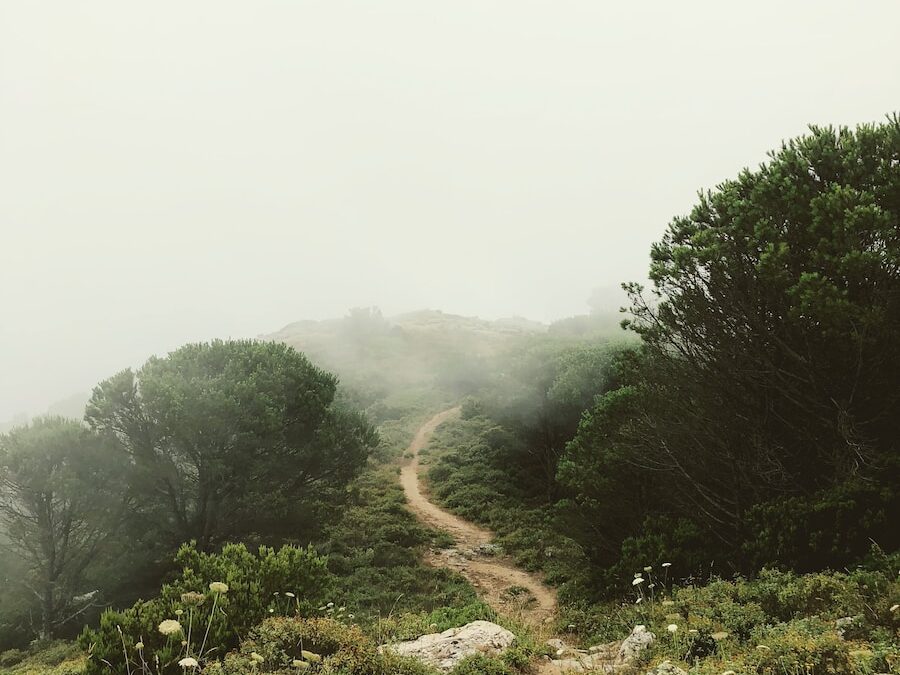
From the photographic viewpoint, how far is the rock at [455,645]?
8242 millimetres

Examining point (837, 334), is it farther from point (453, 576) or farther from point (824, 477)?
point (453, 576)

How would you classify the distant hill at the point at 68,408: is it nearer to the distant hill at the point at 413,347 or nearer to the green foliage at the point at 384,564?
the distant hill at the point at 413,347

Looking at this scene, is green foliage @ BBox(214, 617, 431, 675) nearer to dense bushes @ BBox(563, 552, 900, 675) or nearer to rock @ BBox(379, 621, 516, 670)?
rock @ BBox(379, 621, 516, 670)

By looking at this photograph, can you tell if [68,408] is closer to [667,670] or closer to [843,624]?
[667,670]

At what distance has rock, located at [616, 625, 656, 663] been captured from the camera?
303 inches

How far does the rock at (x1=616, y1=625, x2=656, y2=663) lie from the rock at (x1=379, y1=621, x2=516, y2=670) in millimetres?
2018

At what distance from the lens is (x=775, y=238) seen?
37.3 feet

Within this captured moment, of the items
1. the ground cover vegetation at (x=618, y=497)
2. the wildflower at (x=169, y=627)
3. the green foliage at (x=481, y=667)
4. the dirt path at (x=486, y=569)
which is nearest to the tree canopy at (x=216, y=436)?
the ground cover vegetation at (x=618, y=497)

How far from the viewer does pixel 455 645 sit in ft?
28.6

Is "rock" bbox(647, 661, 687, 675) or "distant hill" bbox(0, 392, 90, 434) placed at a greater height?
"distant hill" bbox(0, 392, 90, 434)

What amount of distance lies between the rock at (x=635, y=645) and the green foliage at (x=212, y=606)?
588 cm

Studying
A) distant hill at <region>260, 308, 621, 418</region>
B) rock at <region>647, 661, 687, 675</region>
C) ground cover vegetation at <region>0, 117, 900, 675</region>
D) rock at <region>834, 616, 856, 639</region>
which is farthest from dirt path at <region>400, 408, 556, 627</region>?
distant hill at <region>260, 308, 621, 418</region>

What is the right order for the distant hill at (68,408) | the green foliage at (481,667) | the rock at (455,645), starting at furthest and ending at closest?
the distant hill at (68,408)
the rock at (455,645)
the green foliage at (481,667)

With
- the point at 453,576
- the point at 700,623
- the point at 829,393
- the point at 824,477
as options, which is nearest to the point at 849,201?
the point at 829,393
